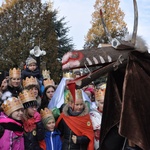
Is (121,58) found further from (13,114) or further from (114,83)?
(13,114)

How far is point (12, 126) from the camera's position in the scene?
13.7ft

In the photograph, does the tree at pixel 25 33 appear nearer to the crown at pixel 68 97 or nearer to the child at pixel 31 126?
the crown at pixel 68 97

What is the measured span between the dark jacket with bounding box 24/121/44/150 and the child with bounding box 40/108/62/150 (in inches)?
8.6

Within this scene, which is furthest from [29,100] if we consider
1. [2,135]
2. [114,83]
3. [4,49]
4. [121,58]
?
[4,49]

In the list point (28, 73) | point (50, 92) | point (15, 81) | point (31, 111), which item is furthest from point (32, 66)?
point (31, 111)

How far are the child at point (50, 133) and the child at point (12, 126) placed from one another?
1.59ft

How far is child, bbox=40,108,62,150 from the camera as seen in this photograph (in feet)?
15.8


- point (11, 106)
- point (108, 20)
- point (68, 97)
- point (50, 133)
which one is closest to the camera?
point (11, 106)

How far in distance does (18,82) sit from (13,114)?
1378 mm

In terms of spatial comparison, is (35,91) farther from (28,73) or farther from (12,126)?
(12,126)

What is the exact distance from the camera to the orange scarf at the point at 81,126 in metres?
4.84

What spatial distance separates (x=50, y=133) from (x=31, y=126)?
343 millimetres

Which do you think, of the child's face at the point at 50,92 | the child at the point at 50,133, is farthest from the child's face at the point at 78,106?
the child's face at the point at 50,92

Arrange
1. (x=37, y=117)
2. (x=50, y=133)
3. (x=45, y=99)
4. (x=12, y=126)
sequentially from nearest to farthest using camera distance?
(x=12, y=126)
(x=37, y=117)
(x=50, y=133)
(x=45, y=99)
